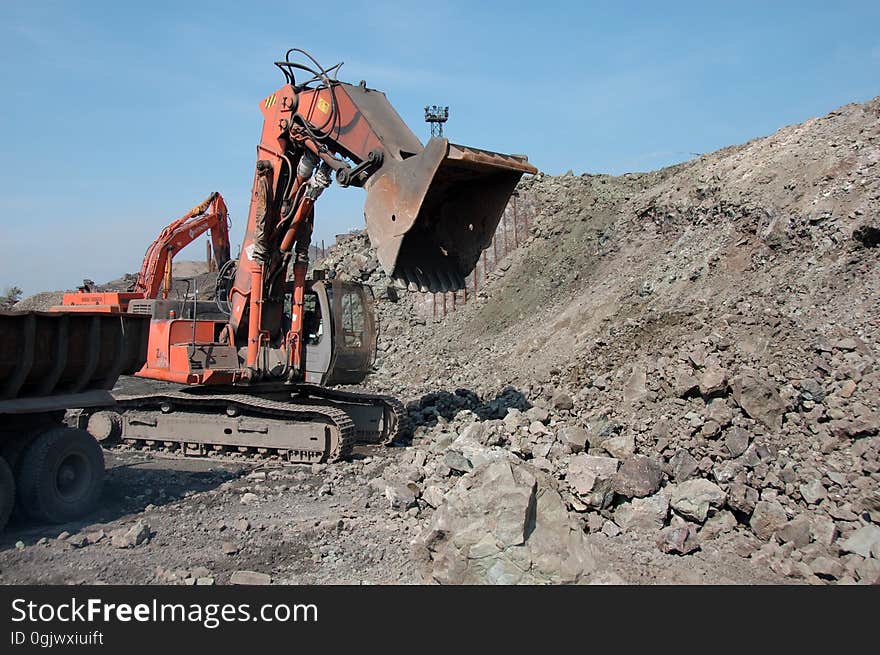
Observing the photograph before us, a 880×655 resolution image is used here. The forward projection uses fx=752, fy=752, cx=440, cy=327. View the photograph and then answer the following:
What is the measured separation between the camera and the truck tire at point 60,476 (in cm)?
714

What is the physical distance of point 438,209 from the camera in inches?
342

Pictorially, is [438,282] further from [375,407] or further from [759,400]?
[759,400]

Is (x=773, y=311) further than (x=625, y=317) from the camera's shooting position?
No

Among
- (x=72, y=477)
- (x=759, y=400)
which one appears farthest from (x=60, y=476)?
(x=759, y=400)

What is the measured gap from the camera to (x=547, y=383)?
12148mm

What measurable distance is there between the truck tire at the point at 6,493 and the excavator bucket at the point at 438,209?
3996 mm

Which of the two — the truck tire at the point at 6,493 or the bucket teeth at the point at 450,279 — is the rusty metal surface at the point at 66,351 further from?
the bucket teeth at the point at 450,279

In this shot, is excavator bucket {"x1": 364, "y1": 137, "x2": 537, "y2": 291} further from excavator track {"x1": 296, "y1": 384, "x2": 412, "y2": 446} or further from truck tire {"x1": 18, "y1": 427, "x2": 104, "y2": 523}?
truck tire {"x1": 18, "y1": 427, "x2": 104, "y2": 523}

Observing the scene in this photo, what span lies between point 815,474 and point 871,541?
111cm

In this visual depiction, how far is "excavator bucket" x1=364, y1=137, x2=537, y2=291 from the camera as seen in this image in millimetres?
7727

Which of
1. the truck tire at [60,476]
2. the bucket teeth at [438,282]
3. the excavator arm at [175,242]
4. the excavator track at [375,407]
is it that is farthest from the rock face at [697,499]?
the excavator arm at [175,242]

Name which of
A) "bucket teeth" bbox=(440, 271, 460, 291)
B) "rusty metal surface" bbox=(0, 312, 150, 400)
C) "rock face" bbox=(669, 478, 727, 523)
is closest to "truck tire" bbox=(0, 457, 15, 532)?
"rusty metal surface" bbox=(0, 312, 150, 400)
